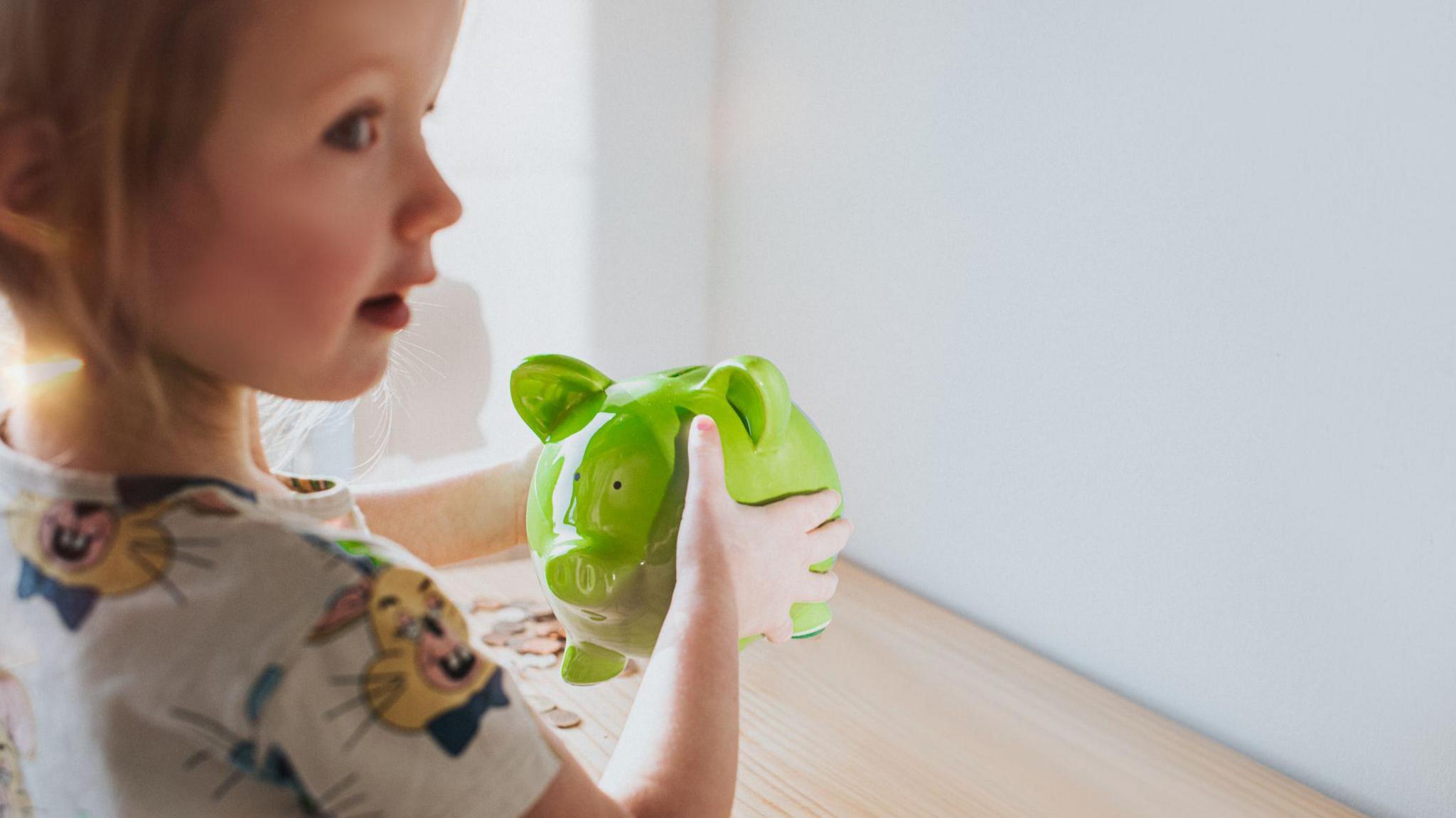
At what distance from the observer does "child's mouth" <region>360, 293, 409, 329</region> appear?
406 millimetres

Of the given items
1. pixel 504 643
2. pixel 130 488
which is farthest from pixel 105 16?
pixel 504 643

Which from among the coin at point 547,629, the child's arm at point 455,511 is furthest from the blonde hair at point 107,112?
the coin at point 547,629

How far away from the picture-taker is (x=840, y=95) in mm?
1063

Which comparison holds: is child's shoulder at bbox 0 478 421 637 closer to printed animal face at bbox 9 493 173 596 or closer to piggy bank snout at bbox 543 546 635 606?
printed animal face at bbox 9 493 173 596

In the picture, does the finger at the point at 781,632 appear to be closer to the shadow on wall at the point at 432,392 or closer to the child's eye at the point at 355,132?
the child's eye at the point at 355,132

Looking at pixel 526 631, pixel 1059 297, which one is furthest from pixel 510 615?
pixel 1059 297

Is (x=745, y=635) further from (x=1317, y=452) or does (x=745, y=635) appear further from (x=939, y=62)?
(x=939, y=62)

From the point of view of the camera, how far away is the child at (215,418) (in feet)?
1.12

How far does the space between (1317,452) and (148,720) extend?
0.69 metres

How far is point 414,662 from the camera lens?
36 centimetres

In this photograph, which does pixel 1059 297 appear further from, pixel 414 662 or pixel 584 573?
pixel 414 662

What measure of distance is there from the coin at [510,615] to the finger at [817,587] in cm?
Result: 38

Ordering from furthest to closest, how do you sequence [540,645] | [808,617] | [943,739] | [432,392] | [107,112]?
[432,392], [540,645], [943,739], [808,617], [107,112]

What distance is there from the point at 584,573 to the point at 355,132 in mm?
261
